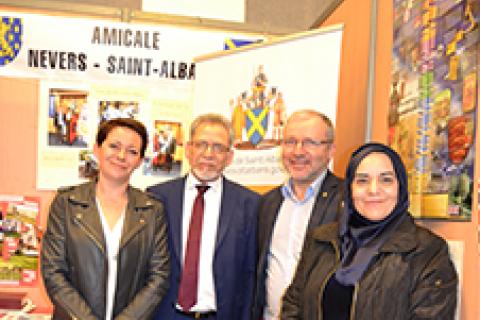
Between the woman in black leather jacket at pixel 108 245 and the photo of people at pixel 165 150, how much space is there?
3.38 ft

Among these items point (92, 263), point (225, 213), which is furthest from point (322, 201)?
point (92, 263)

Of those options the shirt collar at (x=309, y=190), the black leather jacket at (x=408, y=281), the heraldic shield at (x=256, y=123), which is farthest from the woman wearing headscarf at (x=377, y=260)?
the heraldic shield at (x=256, y=123)

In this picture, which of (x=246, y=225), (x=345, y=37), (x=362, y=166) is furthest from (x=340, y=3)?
(x=362, y=166)

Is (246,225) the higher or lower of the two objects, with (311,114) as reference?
lower

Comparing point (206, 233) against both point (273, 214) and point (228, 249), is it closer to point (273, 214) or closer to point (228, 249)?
point (228, 249)

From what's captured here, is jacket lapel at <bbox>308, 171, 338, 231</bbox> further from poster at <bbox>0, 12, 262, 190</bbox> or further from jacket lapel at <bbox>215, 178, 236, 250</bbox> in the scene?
poster at <bbox>0, 12, 262, 190</bbox>

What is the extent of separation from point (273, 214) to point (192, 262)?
0.44 metres

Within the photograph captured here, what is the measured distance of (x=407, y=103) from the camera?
221 cm

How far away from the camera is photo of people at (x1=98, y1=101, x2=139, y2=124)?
11.6 feet

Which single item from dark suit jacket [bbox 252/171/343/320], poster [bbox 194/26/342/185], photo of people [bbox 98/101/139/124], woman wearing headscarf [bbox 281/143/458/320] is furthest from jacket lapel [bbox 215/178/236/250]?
photo of people [bbox 98/101/139/124]

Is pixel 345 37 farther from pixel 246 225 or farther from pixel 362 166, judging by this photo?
pixel 362 166

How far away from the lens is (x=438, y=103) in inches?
76.4

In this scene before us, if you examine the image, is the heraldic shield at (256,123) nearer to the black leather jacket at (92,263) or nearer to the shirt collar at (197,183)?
the shirt collar at (197,183)

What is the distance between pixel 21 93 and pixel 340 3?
208 centimetres
